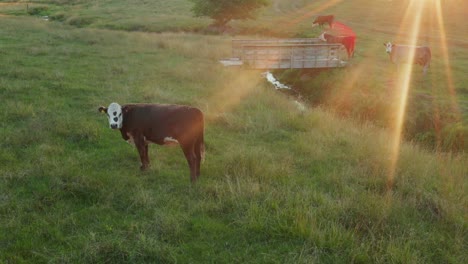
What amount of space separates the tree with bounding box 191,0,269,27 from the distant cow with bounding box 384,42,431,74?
25116 millimetres

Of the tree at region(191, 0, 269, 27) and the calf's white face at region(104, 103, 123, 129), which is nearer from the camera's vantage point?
the calf's white face at region(104, 103, 123, 129)

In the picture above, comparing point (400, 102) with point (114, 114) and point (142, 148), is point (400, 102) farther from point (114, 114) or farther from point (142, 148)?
point (114, 114)

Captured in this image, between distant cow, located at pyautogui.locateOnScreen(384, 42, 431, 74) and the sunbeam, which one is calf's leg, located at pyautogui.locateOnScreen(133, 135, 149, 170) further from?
distant cow, located at pyautogui.locateOnScreen(384, 42, 431, 74)

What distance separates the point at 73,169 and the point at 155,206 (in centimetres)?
247

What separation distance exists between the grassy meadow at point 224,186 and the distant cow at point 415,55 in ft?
10.3

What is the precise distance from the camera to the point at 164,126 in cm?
837

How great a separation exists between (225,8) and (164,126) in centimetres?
3849

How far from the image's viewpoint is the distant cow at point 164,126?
8.30 m

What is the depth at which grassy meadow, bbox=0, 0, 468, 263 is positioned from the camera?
6312 millimetres

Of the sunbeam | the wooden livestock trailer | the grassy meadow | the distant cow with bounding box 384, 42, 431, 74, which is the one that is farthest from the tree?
the grassy meadow

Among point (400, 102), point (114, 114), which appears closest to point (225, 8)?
point (400, 102)

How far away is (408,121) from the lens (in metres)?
15.3

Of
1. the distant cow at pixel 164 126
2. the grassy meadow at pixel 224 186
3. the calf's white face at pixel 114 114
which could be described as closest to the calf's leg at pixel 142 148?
the distant cow at pixel 164 126

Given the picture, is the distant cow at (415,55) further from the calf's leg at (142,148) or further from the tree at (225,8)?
the tree at (225,8)
